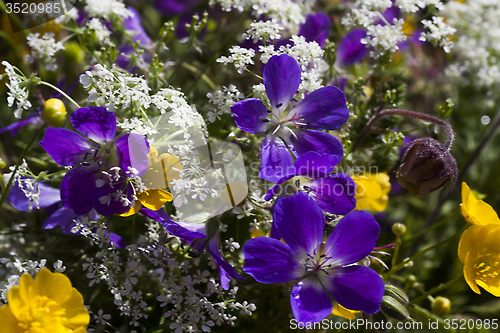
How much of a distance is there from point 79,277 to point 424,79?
3.34 ft

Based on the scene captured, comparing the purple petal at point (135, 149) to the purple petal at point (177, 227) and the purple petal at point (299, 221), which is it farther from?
the purple petal at point (299, 221)

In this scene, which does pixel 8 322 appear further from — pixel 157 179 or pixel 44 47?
pixel 44 47

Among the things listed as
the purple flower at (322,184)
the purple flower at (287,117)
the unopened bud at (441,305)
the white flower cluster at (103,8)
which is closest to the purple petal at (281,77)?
the purple flower at (287,117)

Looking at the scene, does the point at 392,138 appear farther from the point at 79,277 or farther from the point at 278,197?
the point at 79,277

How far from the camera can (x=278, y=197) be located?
0.53 meters

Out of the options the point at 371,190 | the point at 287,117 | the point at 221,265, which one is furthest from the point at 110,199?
the point at 371,190

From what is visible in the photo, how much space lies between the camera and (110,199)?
492 mm

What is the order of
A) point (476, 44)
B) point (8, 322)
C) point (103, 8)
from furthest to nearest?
point (476, 44) → point (103, 8) → point (8, 322)

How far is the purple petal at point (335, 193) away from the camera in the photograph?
0.50 m

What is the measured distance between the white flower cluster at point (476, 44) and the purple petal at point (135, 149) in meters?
0.77

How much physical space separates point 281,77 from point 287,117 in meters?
0.07

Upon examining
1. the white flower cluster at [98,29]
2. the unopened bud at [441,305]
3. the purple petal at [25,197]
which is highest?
the white flower cluster at [98,29]

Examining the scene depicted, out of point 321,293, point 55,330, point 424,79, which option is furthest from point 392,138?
point 424,79

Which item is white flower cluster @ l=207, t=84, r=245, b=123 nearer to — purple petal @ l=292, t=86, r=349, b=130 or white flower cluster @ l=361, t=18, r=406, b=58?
purple petal @ l=292, t=86, r=349, b=130
